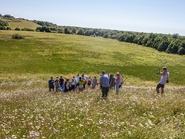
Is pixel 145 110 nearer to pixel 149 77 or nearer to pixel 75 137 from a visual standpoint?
pixel 75 137

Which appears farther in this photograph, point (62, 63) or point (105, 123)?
point (62, 63)

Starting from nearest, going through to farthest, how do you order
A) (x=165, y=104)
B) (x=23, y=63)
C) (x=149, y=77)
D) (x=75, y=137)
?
(x=75, y=137)
(x=165, y=104)
(x=149, y=77)
(x=23, y=63)

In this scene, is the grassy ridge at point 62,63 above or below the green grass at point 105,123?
below

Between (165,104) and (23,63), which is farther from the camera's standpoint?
(23,63)

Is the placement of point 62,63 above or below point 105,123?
below

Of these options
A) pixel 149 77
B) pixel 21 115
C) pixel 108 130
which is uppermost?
pixel 108 130

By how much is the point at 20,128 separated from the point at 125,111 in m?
4.52

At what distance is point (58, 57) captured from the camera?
242 ft

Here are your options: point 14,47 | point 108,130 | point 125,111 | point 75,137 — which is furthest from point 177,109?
point 14,47

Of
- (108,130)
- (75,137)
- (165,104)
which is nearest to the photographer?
(75,137)

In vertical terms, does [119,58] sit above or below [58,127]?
below

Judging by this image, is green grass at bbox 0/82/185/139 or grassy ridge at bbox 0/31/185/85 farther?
grassy ridge at bbox 0/31/185/85

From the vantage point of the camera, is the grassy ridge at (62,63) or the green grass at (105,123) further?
the grassy ridge at (62,63)

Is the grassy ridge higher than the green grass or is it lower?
lower
